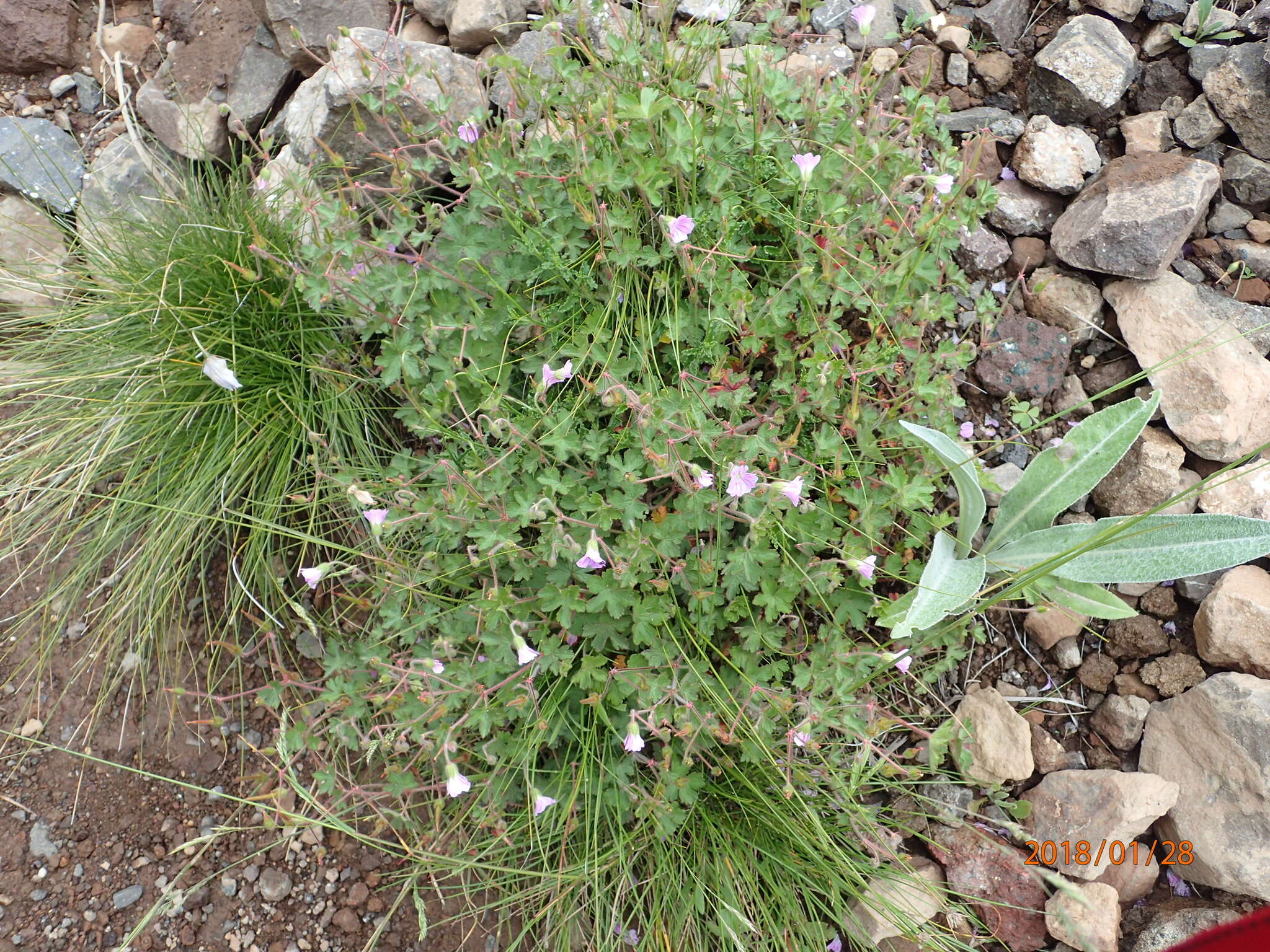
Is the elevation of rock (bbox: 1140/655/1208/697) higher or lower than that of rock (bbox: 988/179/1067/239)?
lower

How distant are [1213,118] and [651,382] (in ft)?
7.41

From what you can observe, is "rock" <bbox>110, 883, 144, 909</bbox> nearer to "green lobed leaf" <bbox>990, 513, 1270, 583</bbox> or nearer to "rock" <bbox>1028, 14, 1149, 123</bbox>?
"green lobed leaf" <bbox>990, 513, 1270, 583</bbox>

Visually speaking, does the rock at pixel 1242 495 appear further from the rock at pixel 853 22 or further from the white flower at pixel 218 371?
the white flower at pixel 218 371

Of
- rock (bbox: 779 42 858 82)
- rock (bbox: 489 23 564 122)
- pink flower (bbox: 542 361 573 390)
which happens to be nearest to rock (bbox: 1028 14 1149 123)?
rock (bbox: 779 42 858 82)

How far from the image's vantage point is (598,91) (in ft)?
8.18

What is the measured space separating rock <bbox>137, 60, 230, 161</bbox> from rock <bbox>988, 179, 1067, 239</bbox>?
297 cm

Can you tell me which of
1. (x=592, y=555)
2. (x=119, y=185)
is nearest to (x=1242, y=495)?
(x=592, y=555)

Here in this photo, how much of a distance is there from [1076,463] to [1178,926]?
1266mm

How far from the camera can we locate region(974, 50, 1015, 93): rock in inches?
120

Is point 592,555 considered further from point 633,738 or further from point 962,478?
point 962,478

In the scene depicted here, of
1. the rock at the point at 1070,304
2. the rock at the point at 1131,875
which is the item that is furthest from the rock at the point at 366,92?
the rock at the point at 1131,875

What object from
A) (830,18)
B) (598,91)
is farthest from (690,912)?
(830,18)

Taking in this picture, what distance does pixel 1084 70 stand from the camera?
289 centimetres

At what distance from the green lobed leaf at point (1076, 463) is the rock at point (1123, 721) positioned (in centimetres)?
60
